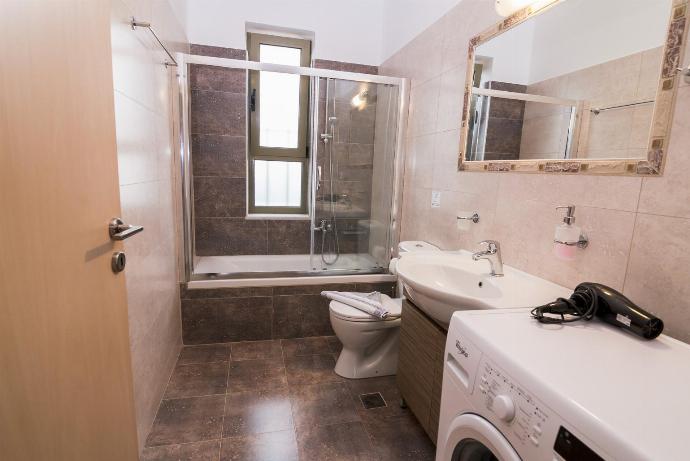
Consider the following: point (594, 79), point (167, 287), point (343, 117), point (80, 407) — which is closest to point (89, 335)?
point (80, 407)

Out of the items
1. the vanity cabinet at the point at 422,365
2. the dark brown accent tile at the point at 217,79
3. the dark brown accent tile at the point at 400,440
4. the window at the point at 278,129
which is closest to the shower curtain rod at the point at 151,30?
the dark brown accent tile at the point at 217,79

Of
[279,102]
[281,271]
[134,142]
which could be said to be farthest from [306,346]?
[279,102]

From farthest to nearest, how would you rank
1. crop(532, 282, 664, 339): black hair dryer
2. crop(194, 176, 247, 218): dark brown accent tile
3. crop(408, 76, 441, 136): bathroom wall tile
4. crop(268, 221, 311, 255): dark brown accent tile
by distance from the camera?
crop(268, 221, 311, 255): dark brown accent tile < crop(194, 176, 247, 218): dark brown accent tile < crop(408, 76, 441, 136): bathroom wall tile < crop(532, 282, 664, 339): black hair dryer

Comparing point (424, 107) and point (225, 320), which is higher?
point (424, 107)

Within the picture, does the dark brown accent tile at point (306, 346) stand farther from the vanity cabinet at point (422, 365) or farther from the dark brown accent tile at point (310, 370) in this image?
the vanity cabinet at point (422, 365)

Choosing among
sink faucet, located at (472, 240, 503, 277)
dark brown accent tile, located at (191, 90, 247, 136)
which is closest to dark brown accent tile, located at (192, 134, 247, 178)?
dark brown accent tile, located at (191, 90, 247, 136)

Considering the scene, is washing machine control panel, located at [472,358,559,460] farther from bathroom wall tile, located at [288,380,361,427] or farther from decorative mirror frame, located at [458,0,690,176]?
bathroom wall tile, located at [288,380,361,427]

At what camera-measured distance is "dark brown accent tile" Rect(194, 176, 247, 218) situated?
2898 mm

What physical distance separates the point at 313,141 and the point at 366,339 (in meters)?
1.44

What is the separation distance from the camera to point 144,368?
1541 millimetres

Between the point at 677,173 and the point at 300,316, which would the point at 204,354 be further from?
the point at 677,173

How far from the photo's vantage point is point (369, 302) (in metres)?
2.01

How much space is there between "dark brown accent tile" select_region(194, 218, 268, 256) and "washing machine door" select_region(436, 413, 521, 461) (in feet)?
7.78

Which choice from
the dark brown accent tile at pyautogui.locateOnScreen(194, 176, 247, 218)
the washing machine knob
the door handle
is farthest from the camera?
the dark brown accent tile at pyautogui.locateOnScreen(194, 176, 247, 218)
